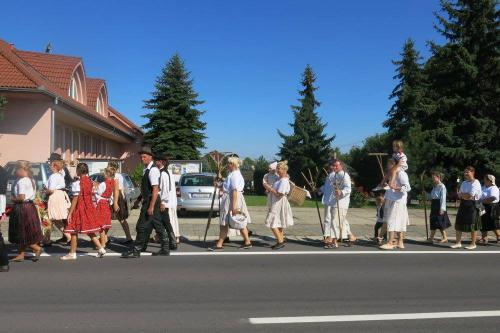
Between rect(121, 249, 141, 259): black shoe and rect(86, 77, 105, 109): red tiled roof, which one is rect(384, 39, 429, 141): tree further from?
rect(121, 249, 141, 259): black shoe

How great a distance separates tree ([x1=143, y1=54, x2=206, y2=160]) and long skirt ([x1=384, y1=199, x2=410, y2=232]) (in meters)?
30.9

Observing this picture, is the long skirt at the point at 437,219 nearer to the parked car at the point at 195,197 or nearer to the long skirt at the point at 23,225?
the parked car at the point at 195,197

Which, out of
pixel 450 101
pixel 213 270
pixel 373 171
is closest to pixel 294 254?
pixel 213 270

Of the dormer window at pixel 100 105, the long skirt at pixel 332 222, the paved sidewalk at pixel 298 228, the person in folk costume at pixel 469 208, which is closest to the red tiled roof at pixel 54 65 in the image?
the dormer window at pixel 100 105

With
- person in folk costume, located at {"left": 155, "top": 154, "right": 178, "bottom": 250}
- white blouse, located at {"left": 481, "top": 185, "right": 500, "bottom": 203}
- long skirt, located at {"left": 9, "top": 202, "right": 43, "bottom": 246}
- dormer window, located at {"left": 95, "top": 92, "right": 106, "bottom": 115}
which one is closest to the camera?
long skirt, located at {"left": 9, "top": 202, "right": 43, "bottom": 246}

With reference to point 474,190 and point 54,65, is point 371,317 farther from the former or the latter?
point 54,65

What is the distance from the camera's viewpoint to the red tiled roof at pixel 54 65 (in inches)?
1000

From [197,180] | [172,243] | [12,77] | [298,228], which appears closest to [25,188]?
[172,243]

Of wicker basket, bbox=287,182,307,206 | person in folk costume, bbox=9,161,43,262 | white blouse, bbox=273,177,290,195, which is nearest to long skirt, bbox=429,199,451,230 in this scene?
wicker basket, bbox=287,182,307,206

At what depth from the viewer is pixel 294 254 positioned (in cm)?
909

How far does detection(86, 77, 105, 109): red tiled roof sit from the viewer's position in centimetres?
A: 3187

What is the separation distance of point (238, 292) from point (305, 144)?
41730 mm

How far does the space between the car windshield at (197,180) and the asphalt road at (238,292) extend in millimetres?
7655

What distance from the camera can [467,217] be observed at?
396 inches
